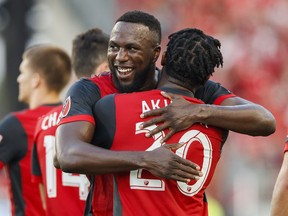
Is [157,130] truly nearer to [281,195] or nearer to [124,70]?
[124,70]

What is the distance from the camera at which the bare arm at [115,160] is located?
552 cm

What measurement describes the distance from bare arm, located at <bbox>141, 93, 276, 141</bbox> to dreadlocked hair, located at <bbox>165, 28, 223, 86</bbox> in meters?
0.13

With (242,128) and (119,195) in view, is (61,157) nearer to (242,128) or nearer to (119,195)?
(119,195)

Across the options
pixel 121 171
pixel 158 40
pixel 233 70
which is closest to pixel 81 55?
pixel 158 40

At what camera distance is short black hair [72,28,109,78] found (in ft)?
25.0

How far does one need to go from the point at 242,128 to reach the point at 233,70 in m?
8.90

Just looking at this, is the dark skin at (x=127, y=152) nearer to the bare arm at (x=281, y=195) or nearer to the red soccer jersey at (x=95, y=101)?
the red soccer jersey at (x=95, y=101)

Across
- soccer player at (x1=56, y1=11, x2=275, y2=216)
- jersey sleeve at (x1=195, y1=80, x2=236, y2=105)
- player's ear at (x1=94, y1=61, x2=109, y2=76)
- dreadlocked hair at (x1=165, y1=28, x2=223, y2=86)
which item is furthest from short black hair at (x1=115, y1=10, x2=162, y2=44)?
player's ear at (x1=94, y1=61, x2=109, y2=76)

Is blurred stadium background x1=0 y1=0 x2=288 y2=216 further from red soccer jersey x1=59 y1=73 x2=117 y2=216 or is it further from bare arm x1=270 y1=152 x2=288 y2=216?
red soccer jersey x1=59 y1=73 x2=117 y2=216

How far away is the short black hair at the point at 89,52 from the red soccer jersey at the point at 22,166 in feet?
2.34

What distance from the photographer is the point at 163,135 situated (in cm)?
566

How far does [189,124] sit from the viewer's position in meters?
Result: 5.70

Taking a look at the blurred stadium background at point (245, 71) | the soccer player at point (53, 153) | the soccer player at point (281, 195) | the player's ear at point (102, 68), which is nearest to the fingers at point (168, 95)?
the soccer player at point (281, 195)

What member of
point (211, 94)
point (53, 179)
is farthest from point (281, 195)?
point (53, 179)
